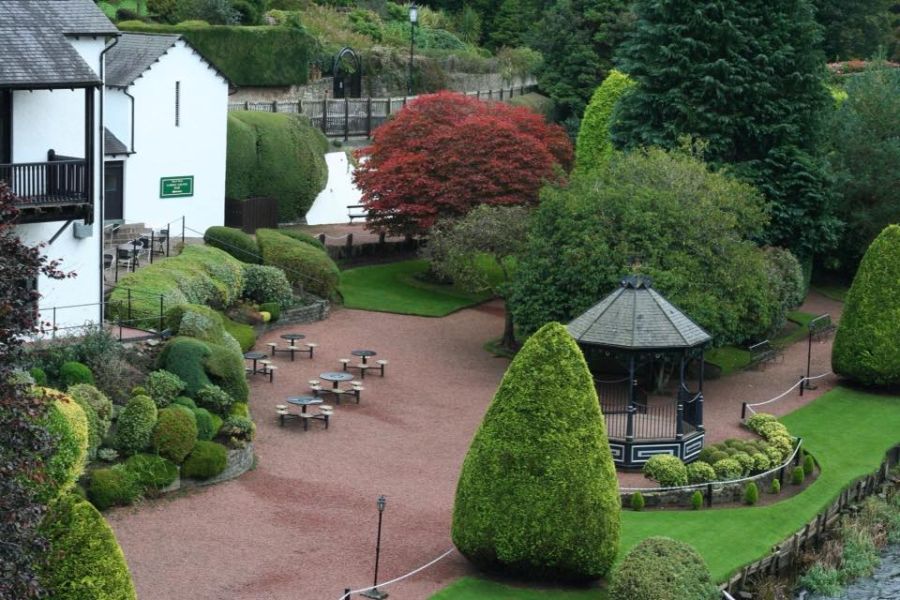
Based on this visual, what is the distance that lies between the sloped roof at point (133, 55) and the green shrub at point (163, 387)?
15.6 m

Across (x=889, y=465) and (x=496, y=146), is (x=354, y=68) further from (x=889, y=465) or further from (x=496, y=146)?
(x=889, y=465)

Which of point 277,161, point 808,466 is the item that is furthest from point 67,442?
point 277,161

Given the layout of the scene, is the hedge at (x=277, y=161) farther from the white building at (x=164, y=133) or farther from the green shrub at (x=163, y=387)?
the green shrub at (x=163, y=387)

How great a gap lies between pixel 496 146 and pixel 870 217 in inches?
567

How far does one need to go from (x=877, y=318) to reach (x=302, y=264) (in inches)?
656

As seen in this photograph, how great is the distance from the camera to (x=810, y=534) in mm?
33156

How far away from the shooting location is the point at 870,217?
184ft

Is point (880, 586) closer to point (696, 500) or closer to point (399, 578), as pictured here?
point (696, 500)

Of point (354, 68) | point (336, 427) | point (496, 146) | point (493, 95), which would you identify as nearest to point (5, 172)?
point (336, 427)

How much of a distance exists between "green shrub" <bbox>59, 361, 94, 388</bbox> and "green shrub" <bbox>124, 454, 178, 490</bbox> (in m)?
2.61

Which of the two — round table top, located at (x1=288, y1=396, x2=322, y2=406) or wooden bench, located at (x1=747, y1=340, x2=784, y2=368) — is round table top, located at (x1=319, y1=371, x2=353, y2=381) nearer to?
round table top, located at (x1=288, y1=396, x2=322, y2=406)

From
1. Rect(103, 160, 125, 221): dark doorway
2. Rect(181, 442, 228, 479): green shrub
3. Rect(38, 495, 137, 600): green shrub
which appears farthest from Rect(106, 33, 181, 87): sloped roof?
Rect(38, 495, 137, 600): green shrub

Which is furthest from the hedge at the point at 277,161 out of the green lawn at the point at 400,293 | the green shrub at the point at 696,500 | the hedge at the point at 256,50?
the green shrub at the point at 696,500

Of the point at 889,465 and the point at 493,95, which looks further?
the point at 493,95
